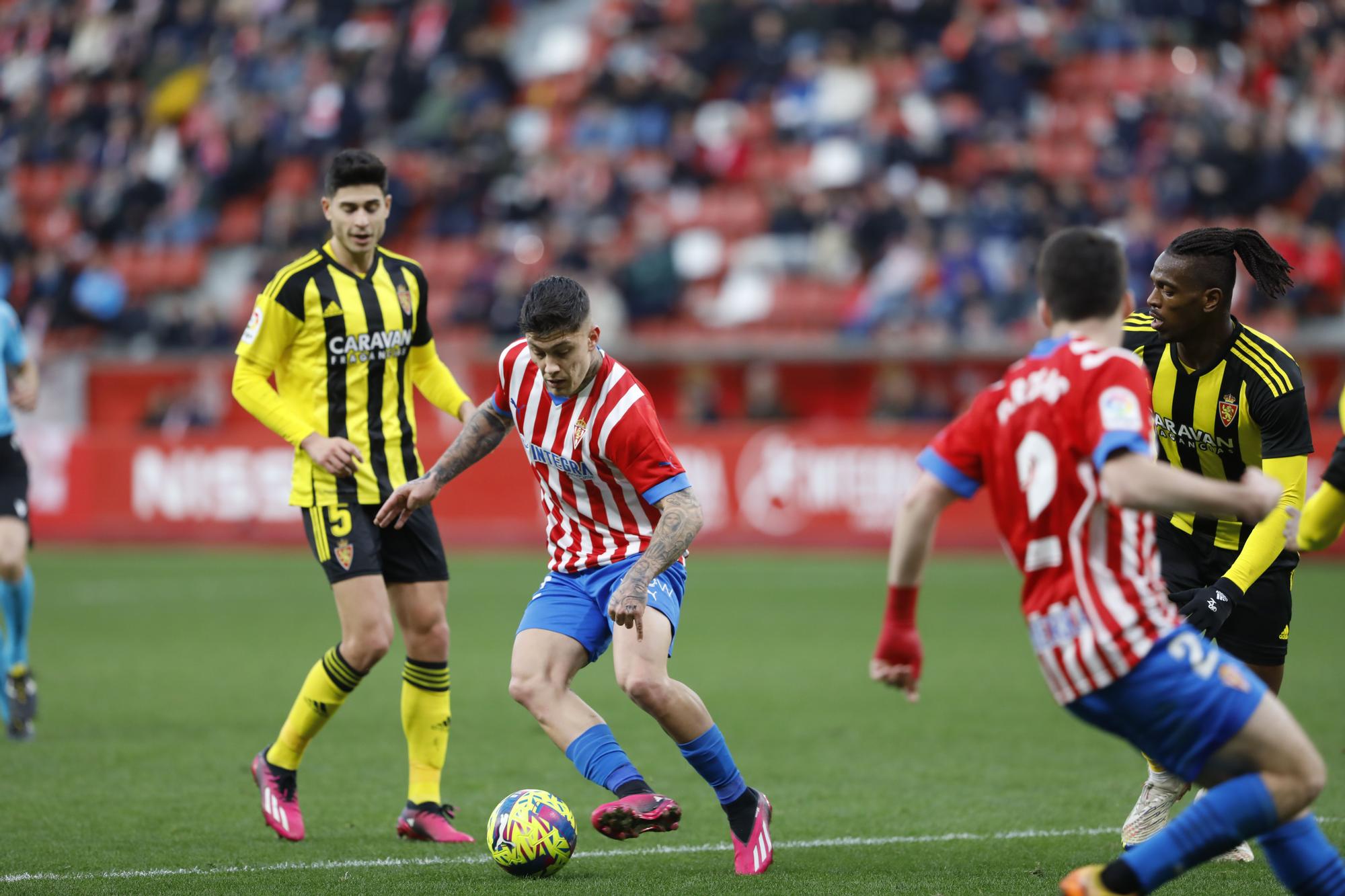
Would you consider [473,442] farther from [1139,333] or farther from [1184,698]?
[1184,698]

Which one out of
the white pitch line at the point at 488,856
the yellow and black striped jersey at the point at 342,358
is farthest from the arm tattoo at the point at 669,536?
the yellow and black striped jersey at the point at 342,358

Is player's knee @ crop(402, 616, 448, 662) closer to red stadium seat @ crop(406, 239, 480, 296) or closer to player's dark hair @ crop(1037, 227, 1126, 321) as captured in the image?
player's dark hair @ crop(1037, 227, 1126, 321)

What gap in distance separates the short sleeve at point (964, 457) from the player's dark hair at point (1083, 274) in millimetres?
342

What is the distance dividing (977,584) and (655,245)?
22.9 ft

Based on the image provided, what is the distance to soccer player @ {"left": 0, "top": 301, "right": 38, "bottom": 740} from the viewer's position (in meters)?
8.58

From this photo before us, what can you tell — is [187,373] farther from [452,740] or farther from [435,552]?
[435,552]

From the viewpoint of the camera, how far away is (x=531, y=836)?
559 centimetres

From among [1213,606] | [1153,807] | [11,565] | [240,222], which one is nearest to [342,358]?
[11,565]

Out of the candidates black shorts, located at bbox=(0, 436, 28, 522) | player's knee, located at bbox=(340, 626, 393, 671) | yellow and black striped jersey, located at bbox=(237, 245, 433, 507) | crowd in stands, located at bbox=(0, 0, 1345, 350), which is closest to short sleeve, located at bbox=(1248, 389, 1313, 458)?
yellow and black striped jersey, located at bbox=(237, 245, 433, 507)

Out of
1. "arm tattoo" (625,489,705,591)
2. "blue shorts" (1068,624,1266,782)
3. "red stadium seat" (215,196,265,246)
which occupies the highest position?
"red stadium seat" (215,196,265,246)

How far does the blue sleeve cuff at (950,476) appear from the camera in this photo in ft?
14.3

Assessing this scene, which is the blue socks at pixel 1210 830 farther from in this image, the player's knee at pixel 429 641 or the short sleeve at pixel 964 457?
the player's knee at pixel 429 641

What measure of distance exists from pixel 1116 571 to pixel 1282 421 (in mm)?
1598

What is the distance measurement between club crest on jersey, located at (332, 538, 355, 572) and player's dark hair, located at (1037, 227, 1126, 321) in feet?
10.8
